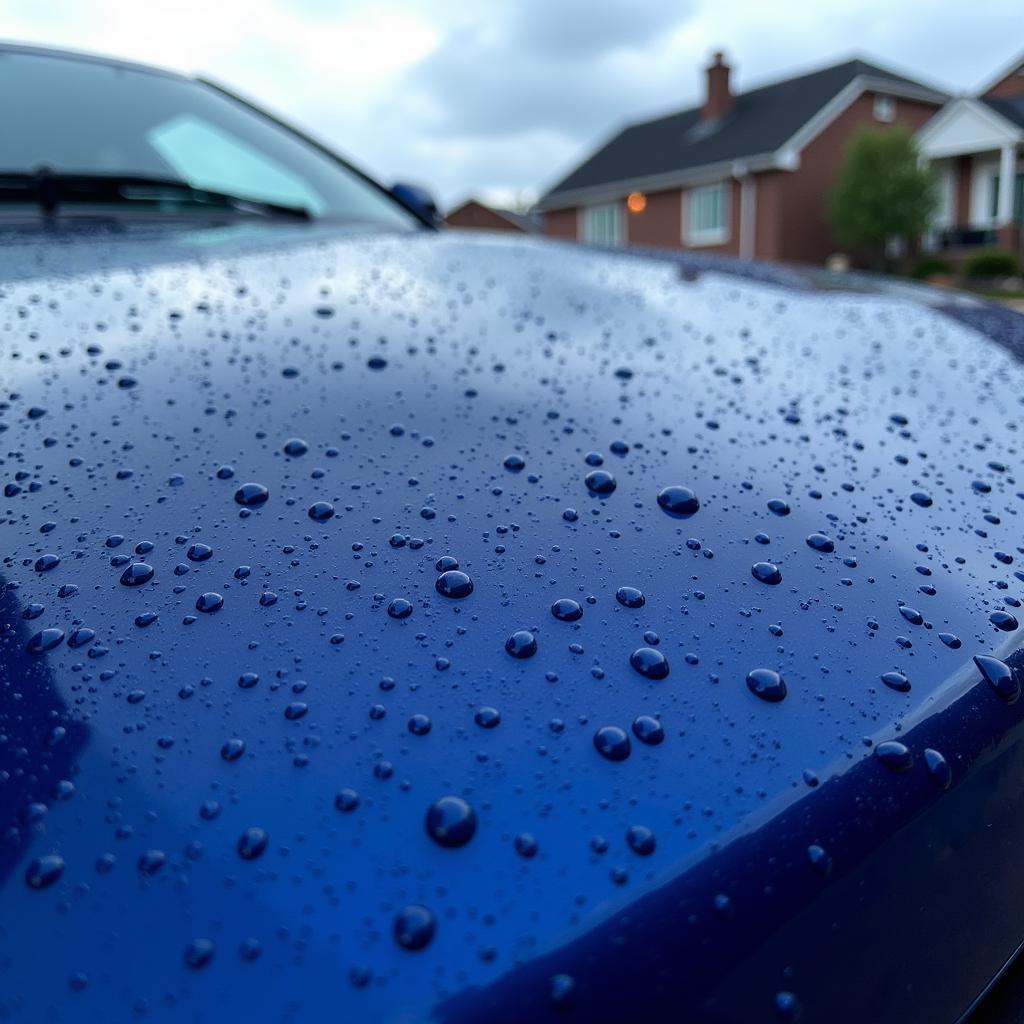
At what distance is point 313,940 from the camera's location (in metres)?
0.41

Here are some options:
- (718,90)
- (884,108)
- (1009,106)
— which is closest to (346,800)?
(718,90)

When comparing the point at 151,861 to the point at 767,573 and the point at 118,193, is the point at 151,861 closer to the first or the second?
the point at 767,573

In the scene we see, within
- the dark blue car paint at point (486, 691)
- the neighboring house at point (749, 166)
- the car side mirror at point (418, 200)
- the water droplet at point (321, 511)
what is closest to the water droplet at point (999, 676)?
the dark blue car paint at point (486, 691)

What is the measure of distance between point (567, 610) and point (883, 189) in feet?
74.5

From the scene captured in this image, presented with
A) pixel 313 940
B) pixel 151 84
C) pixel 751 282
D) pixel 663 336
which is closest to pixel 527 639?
pixel 313 940

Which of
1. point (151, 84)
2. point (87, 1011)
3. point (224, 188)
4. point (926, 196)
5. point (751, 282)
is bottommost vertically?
point (87, 1011)

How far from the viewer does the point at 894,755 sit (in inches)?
21.3

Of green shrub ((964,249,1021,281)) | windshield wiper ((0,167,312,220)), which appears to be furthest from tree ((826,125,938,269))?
windshield wiper ((0,167,312,220))

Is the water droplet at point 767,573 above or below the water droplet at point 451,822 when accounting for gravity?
above

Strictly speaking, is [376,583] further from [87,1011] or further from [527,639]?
[87,1011]

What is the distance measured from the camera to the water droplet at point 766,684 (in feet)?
1.80

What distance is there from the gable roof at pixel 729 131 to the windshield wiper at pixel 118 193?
21.5 m

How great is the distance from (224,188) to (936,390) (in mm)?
1540

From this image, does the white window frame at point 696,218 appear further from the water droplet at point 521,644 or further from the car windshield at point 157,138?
the water droplet at point 521,644
